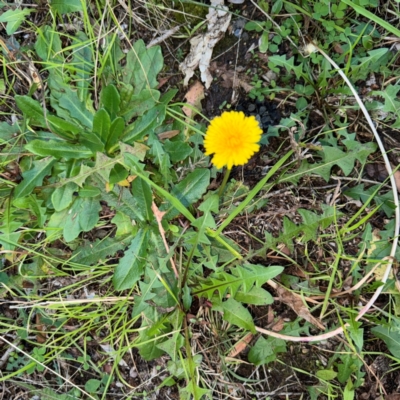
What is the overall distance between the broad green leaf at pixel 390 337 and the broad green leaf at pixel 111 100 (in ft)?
4.90

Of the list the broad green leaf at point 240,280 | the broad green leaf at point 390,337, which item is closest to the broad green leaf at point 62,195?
the broad green leaf at point 240,280

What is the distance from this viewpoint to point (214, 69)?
6.81ft

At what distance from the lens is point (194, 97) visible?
2.07 m

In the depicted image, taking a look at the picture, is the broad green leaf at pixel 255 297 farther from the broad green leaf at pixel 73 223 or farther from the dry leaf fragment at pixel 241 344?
the broad green leaf at pixel 73 223

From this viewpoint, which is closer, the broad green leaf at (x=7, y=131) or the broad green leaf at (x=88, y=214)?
the broad green leaf at (x=88, y=214)

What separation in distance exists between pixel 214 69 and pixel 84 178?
79cm

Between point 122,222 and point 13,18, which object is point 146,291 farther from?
point 13,18

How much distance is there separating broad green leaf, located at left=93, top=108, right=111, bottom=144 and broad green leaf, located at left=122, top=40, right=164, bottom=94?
0.26 metres

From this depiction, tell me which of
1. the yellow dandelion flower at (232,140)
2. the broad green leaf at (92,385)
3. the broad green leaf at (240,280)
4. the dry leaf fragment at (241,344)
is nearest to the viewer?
the yellow dandelion flower at (232,140)

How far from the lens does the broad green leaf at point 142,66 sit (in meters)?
2.02

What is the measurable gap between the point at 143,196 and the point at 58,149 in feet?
1.36

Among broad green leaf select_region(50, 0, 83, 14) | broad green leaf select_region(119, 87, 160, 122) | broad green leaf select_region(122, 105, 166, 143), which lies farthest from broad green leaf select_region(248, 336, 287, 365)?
broad green leaf select_region(50, 0, 83, 14)

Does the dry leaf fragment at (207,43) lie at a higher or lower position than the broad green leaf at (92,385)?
higher

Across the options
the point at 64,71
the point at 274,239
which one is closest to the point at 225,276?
the point at 274,239
